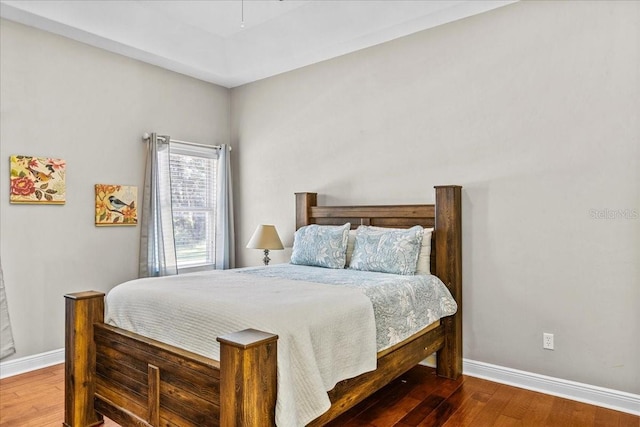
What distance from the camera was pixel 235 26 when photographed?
407 cm

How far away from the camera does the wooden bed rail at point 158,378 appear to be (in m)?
1.51

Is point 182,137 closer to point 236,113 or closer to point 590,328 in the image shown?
point 236,113

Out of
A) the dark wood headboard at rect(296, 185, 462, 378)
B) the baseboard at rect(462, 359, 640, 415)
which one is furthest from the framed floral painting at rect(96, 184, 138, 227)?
the baseboard at rect(462, 359, 640, 415)

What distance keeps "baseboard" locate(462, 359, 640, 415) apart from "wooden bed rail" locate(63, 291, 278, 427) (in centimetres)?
211

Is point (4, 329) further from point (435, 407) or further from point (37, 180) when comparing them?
point (435, 407)

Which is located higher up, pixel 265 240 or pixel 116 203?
pixel 116 203

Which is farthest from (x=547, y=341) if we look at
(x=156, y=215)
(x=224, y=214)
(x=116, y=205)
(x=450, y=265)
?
(x=116, y=205)

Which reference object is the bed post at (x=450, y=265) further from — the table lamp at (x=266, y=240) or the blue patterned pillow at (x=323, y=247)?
the table lamp at (x=266, y=240)

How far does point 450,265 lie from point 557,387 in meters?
1.06

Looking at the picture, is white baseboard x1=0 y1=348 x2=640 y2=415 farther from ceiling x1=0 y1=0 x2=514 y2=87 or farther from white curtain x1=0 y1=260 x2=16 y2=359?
ceiling x1=0 y1=0 x2=514 y2=87

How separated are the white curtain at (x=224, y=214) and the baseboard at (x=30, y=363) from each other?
1.74 metres

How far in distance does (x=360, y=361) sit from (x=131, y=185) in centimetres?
296

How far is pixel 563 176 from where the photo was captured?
280 centimetres

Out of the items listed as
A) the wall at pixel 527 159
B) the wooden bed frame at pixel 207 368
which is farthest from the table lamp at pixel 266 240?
the wooden bed frame at pixel 207 368
